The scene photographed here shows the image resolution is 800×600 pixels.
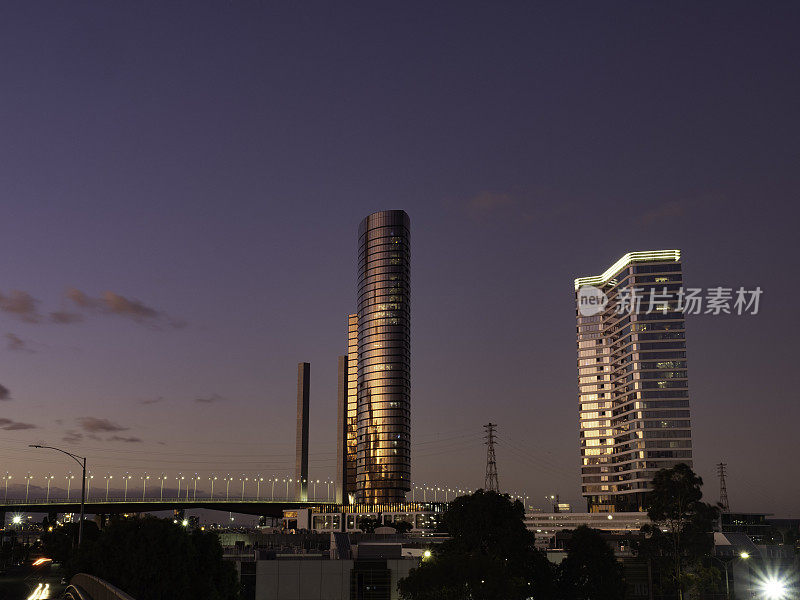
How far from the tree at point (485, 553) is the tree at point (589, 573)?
3.59 m

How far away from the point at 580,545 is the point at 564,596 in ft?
19.1

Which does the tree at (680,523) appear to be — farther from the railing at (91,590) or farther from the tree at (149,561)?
the railing at (91,590)

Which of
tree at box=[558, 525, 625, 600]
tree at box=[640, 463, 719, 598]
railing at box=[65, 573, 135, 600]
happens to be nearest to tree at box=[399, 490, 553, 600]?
tree at box=[558, 525, 625, 600]

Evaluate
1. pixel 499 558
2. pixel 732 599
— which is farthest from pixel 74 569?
pixel 732 599

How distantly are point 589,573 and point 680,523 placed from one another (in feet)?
59.5

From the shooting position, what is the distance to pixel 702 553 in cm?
10250

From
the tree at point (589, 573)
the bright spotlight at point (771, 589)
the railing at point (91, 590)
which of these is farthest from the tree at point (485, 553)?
the railing at point (91, 590)

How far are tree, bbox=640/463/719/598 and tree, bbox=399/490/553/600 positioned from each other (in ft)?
65.5

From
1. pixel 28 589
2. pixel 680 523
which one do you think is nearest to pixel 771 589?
pixel 680 523

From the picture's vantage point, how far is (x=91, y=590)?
121 feet

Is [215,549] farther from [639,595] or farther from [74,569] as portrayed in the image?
[639,595]

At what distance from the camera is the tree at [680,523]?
10225 cm

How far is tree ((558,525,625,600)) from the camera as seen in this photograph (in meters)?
93.4

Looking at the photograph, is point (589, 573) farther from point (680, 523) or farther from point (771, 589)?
point (771, 589)
